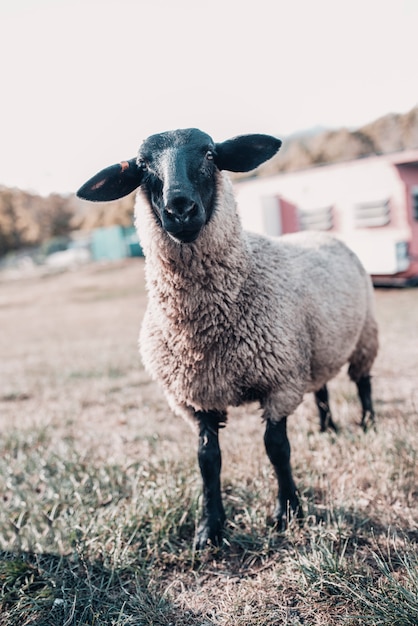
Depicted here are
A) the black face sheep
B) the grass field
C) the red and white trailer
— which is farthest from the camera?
the red and white trailer

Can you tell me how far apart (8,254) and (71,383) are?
4933 cm

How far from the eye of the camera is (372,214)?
14852mm

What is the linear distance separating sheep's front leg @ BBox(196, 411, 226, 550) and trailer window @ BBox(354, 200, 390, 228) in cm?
1254

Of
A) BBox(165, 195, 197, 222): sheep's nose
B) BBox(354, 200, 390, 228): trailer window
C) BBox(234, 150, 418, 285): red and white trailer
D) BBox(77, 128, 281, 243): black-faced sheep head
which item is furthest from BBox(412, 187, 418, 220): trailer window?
BBox(165, 195, 197, 222): sheep's nose

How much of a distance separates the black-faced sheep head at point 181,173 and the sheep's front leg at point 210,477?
3.90 ft

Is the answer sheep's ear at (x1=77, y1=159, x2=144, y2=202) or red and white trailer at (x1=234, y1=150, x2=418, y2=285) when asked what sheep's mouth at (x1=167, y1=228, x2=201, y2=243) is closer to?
sheep's ear at (x1=77, y1=159, x2=144, y2=202)

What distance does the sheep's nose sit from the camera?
107 inches

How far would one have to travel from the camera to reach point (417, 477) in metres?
3.47

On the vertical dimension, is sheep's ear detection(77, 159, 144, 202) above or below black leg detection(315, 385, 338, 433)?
above

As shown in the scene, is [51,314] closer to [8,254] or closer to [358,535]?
[358,535]

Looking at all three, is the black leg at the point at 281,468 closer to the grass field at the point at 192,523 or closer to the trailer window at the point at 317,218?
the grass field at the point at 192,523

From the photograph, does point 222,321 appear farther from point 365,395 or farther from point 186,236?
point 365,395

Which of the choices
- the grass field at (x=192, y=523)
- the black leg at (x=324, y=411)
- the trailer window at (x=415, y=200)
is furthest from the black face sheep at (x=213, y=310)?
the trailer window at (x=415, y=200)

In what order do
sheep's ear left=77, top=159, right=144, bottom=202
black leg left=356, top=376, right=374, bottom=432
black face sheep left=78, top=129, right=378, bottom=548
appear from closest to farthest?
black face sheep left=78, top=129, right=378, bottom=548 → sheep's ear left=77, top=159, right=144, bottom=202 → black leg left=356, top=376, right=374, bottom=432
